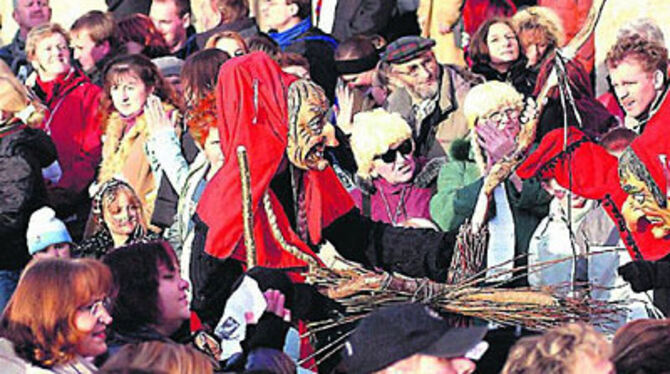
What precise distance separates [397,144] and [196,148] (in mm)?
1110

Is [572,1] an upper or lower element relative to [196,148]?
upper

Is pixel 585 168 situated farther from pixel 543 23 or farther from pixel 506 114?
pixel 543 23

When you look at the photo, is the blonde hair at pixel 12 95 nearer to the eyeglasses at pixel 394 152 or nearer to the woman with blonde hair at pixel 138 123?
the woman with blonde hair at pixel 138 123

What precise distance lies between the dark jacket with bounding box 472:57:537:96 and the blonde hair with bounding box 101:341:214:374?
142 inches

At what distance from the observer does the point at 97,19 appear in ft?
33.7

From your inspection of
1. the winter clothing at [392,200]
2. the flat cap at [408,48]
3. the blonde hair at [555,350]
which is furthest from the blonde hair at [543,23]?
the blonde hair at [555,350]

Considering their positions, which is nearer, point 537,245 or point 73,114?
point 537,245

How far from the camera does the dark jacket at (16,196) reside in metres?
8.59

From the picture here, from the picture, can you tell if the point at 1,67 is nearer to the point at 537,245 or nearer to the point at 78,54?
the point at 78,54

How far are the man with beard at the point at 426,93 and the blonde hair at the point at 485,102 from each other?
569 mm

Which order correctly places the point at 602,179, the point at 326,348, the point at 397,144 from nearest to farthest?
the point at 326,348 → the point at 602,179 → the point at 397,144

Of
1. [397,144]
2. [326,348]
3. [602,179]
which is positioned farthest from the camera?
[397,144]

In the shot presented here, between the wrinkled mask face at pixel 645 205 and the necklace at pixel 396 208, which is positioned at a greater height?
the wrinkled mask face at pixel 645 205

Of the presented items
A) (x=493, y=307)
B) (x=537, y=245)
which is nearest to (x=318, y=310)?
(x=493, y=307)
